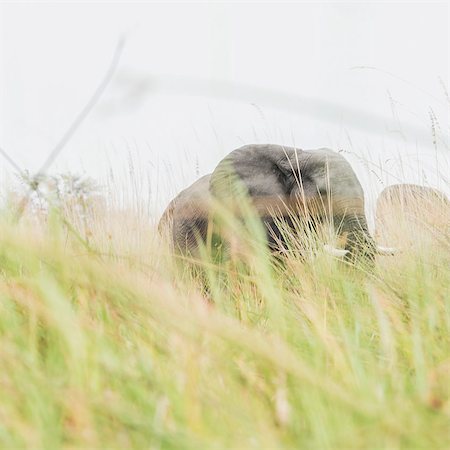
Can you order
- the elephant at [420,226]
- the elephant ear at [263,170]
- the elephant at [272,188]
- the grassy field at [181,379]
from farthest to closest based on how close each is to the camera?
1. the elephant ear at [263,170]
2. the elephant at [272,188]
3. the elephant at [420,226]
4. the grassy field at [181,379]

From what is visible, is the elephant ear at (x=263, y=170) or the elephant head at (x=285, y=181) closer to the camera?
the elephant head at (x=285, y=181)

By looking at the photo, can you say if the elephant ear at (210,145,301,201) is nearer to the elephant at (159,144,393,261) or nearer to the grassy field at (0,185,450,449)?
the elephant at (159,144,393,261)

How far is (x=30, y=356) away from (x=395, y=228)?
1912 mm

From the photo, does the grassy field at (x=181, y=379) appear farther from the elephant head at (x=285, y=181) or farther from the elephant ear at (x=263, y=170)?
the elephant ear at (x=263, y=170)

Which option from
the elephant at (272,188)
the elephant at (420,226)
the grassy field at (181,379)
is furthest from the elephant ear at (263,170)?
the grassy field at (181,379)

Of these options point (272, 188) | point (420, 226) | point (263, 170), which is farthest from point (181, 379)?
point (263, 170)

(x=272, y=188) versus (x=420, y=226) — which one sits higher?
(x=420, y=226)

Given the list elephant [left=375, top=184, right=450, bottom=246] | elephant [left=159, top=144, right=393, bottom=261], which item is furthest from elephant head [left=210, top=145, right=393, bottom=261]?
elephant [left=375, top=184, right=450, bottom=246]

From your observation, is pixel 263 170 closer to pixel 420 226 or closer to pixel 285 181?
pixel 285 181

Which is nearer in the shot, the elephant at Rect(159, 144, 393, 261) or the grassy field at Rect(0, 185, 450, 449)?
the grassy field at Rect(0, 185, 450, 449)

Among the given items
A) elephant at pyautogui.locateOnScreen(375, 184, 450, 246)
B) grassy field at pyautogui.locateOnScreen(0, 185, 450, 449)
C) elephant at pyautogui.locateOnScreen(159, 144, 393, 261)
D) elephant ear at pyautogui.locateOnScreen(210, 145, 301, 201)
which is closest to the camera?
grassy field at pyautogui.locateOnScreen(0, 185, 450, 449)

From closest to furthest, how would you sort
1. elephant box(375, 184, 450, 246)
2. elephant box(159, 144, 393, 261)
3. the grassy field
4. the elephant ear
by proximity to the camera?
the grassy field, elephant box(375, 184, 450, 246), elephant box(159, 144, 393, 261), the elephant ear

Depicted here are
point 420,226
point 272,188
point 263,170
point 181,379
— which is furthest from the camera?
point 263,170

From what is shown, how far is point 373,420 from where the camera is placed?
2.06 feet
